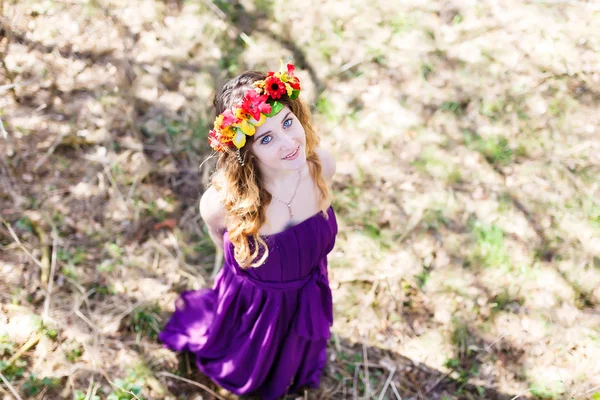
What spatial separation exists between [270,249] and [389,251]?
5.14 ft

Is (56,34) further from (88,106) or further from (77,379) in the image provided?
(77,379)

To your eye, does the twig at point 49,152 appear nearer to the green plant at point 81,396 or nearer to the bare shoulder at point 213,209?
the green plant at point 81,396

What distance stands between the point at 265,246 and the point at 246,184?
0.28m

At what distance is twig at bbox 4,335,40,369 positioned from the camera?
294 centimetres

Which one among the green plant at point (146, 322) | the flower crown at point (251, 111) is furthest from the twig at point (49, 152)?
the flower crown at point (251, 111)

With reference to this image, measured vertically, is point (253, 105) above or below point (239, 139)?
above

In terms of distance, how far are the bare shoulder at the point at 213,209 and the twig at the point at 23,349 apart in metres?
1.55

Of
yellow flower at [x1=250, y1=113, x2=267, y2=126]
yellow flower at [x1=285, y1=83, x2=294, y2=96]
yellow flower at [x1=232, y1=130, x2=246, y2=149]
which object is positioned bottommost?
yellow flower at [x1=232, y1=130, x2=246, y2=149]

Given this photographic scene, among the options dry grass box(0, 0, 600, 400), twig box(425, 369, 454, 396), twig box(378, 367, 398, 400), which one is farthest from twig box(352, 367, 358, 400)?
twig box(425, 369, 454, 396)

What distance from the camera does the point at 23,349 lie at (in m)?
3.02

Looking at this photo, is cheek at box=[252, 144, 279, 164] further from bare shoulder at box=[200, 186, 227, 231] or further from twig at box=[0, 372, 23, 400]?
twig at box=[0, 372, 23, 400]

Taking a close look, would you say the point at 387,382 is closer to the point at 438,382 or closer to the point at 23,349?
the point at 438,382

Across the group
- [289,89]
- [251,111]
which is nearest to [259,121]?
[251,111]

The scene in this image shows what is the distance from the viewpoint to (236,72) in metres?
4.57
